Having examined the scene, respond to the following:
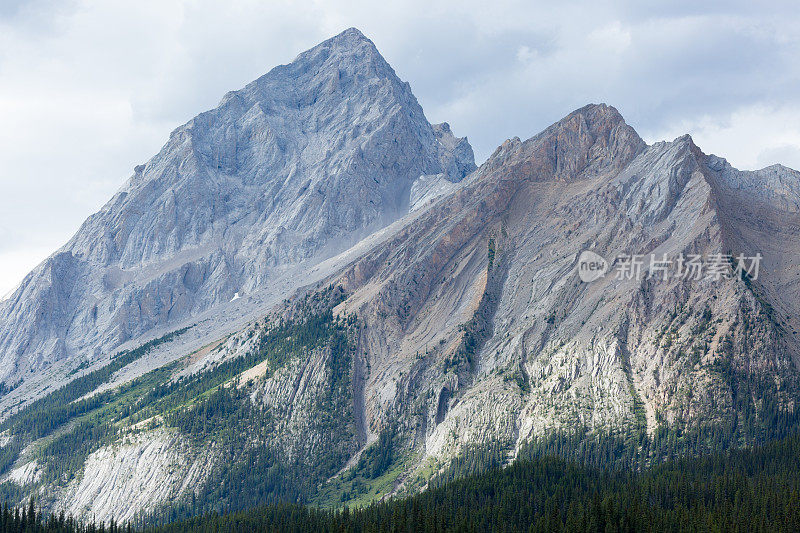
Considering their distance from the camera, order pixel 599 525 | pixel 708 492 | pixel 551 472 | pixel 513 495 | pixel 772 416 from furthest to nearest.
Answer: pixel 772 416 → pixel 551 472 → pixel 513 495 → pixel 708 492 → pixel 599 525

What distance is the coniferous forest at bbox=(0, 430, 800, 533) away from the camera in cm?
13525

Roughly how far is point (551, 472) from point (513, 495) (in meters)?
15.5

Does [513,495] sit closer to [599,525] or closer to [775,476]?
[599,525]

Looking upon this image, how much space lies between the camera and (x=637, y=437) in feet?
648

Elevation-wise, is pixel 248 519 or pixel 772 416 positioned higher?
pixel 772 416

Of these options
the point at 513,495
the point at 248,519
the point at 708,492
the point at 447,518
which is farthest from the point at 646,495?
the point at 248,519

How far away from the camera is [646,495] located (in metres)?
151

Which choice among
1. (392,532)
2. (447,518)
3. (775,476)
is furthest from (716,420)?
(392,532)

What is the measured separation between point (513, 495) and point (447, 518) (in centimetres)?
1753

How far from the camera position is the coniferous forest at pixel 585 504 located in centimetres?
13525

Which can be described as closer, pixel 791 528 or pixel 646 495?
pixel 791 528

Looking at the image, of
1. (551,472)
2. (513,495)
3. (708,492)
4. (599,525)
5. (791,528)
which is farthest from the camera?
(551,472)

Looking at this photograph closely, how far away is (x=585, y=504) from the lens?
15075 centimetres

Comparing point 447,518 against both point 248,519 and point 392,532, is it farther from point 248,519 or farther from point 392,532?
point 248,519
